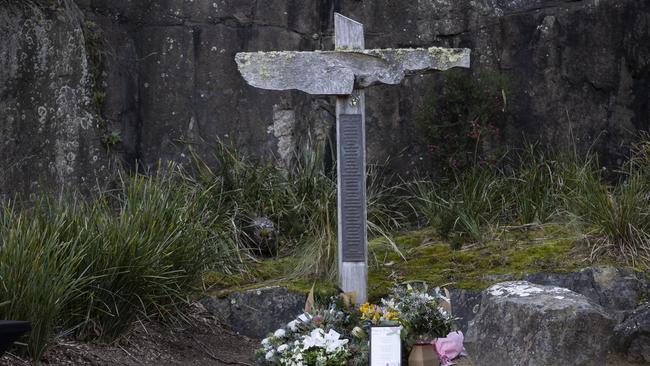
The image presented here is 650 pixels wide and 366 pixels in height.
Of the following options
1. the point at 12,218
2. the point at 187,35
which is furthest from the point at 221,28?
the point at 12,218

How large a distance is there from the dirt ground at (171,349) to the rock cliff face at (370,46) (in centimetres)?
291

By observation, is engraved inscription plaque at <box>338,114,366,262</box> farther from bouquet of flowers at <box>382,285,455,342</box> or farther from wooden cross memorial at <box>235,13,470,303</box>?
bouquet of flowers at <box>382,285,455,342</box>

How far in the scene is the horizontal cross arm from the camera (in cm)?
761

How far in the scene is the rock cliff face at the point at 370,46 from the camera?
34.2 feet

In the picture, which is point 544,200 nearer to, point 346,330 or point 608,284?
point 608,284

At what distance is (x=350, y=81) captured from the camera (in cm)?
765

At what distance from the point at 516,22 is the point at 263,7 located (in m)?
2.50

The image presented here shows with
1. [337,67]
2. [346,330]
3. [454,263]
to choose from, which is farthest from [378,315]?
[337,67]

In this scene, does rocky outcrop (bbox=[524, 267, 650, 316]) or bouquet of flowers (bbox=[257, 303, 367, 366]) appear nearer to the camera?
bouquet of flowers (bbox=[257, 303, 367, 366])

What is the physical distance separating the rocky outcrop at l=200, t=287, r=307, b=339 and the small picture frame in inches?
66.6

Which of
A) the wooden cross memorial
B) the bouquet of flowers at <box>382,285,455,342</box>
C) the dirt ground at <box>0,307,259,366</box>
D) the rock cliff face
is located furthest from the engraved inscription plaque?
the rock cliff face

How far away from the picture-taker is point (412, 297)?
6.86 meters

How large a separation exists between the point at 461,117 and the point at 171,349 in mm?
3997

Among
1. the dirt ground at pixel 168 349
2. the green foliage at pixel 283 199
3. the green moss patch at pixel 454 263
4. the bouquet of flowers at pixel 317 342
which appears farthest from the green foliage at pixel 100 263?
the bouquet of flowers at pixel 317 342
